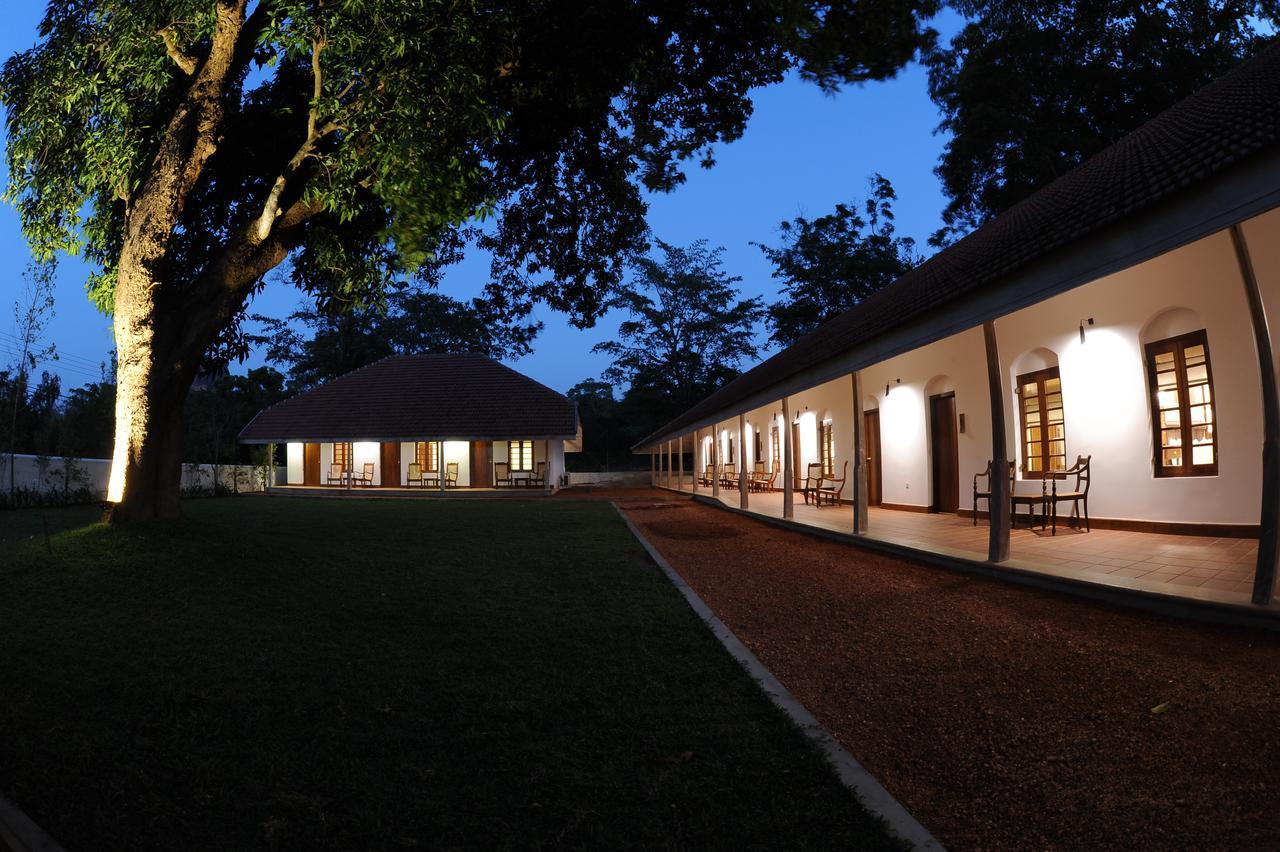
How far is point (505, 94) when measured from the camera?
8.29 metres

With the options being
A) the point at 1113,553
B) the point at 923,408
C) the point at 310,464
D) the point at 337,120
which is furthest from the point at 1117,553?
the point at 310,464

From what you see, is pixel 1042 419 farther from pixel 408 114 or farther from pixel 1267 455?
pixel 408 114

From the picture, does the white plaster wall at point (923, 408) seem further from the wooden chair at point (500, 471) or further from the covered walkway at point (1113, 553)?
the wooden chair at point (500, 471)

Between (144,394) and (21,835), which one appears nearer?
(21,835)

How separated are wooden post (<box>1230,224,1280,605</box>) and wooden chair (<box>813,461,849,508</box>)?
1048 cm

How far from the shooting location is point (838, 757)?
305cm

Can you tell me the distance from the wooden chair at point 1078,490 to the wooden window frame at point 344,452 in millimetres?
27486

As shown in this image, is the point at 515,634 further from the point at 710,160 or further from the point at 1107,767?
the point at 710,160

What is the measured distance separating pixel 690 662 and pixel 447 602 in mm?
2773

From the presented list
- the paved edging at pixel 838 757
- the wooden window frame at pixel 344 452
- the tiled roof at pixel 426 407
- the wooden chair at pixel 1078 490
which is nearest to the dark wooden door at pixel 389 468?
the wooden window frame at pixel 344 452

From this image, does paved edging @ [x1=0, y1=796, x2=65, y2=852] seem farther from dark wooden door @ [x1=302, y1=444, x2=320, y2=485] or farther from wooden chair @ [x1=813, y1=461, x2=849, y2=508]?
dark wooden door @ [x1=302, y1=444, x2=320, y2=485]

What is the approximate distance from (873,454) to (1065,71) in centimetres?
1631

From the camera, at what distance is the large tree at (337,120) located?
22.6ft

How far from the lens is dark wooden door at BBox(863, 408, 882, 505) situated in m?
15.3
